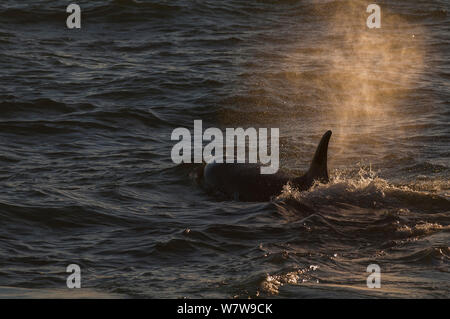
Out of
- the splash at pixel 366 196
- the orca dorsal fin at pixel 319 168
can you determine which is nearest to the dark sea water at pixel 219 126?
the splash at pixel 366 196

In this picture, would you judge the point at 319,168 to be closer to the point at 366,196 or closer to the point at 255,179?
the point at 366,196

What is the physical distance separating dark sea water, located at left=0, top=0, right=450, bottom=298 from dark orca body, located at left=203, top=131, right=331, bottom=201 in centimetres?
18

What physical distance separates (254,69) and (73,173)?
7.77m

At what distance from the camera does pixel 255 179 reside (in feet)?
37.4

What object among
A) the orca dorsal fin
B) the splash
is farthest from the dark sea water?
the orca dorsal fin

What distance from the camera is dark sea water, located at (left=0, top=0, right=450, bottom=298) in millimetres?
8320

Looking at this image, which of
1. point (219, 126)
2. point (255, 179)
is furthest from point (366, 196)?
point (219, 126)

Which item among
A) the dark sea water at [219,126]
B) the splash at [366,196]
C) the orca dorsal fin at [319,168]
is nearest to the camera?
the dark sea water at [219,126]

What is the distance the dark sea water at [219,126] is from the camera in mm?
8320

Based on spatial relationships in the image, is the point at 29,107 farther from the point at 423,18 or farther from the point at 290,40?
the point at 423,18

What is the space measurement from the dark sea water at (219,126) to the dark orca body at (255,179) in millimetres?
181

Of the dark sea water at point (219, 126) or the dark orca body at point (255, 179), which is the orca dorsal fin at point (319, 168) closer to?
the dark orca body at point (255, 179)

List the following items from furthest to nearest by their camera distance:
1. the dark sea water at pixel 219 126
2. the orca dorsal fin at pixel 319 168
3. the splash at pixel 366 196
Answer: the orca dorsal fin at pixel 319 168, the splash at pixel 366 196, the dark sea water at pixel 219 126

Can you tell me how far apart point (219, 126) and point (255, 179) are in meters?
4.31
